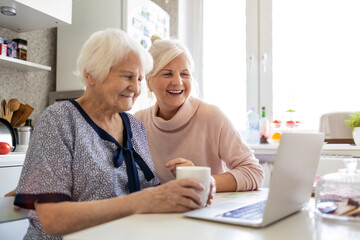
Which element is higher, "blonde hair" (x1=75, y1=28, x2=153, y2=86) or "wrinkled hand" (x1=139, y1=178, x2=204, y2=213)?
"blonde hair" (x1=75, y1=28, x2=153, y2=86)

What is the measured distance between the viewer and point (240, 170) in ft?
3.89

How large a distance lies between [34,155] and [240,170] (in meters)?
0.66

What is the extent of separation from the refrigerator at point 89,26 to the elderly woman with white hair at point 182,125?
1.22m

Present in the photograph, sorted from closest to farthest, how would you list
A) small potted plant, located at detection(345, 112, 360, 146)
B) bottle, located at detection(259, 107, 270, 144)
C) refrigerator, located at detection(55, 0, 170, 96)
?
small potted plant, located at detection(345, 112, 360, 146) → refrigerator, located at detection(55, 0, 170, 96) → bottle, located at detection(259, 107, 270, 144)

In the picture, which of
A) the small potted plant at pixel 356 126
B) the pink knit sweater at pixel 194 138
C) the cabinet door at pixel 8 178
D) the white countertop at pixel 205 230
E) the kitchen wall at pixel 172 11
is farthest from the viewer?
the kitchen wall at pixel 172 11

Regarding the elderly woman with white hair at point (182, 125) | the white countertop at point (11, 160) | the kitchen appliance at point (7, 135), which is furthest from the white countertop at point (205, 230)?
the kitchen appliance at point (7, 135)

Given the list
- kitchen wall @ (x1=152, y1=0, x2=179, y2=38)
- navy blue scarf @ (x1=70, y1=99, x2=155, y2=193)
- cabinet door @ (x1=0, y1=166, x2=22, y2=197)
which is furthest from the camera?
kitchen wall @ (x1=152, y1=0, x2=179, y2=38)

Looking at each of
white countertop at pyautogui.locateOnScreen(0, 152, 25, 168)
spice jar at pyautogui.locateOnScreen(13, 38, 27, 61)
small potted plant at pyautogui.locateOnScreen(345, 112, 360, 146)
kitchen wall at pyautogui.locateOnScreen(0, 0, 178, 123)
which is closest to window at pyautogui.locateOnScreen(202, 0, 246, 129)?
small potted plant at pyautogui.locateOnScreen(345, 112, 360, 146)

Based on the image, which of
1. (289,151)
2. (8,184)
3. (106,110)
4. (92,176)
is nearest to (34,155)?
(92,176)

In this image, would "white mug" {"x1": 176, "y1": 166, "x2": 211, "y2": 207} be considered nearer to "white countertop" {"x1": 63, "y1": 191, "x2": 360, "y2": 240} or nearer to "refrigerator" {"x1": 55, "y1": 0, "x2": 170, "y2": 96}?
"white countertop" {"x1": 63, "y1": 191, "x2": 360, "y2": 240}

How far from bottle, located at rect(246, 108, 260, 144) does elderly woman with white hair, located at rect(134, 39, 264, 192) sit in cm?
142

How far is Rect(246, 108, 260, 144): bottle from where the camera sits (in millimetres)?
2828

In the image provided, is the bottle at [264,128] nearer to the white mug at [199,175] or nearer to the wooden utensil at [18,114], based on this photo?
the wooden utensil at [18,114]

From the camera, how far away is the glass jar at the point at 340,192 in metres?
0.71
